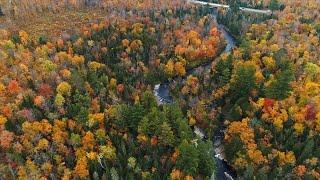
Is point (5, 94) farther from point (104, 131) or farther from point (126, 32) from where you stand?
point (126, 32)

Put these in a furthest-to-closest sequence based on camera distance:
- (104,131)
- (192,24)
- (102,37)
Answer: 1. (192,24)
2. (102,37)
3. (104,131)

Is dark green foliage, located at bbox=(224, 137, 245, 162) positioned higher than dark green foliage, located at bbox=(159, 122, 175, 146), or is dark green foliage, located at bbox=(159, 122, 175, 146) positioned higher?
dark green foliage, located at bbox=(159, 122, 175, 146)

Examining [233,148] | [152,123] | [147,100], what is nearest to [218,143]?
[233,148]

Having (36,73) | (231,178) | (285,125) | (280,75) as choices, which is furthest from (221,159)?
(36,73)

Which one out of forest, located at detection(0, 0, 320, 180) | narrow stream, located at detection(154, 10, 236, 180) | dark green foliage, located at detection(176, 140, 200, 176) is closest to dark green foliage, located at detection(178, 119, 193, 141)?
forest, located at detection(0, 0, 320, 180)

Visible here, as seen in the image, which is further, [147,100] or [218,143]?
[147,100]

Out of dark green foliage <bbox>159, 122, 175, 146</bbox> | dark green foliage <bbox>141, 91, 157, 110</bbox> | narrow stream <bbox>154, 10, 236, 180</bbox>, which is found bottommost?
narrow stream <bbox>154, 10, 236, 180</bbox>

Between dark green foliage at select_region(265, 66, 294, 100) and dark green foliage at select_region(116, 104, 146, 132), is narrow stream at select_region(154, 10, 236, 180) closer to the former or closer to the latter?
dark green foliage at select_region(265, 66, 294, 100)

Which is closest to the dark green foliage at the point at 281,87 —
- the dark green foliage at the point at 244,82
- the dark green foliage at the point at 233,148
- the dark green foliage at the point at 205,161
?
the dark green foliage at the point at 244,82

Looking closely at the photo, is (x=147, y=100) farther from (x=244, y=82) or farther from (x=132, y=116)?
(x=244, y=82)
